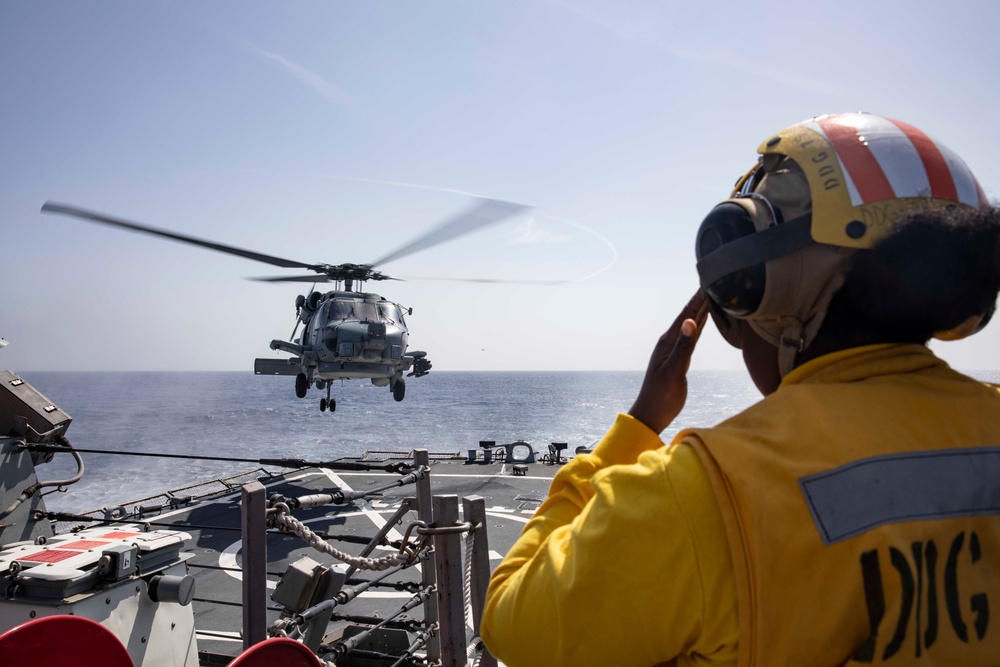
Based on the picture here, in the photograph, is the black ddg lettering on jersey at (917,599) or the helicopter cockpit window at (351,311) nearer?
the black ddg lettering on jersey at (917,599)

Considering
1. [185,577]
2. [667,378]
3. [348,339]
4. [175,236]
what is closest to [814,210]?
[667,378]

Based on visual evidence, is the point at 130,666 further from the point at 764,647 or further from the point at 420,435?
the point at 420,435

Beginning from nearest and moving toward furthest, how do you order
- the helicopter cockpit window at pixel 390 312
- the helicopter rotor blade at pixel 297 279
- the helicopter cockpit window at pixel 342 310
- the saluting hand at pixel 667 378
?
the saluting hand at pixel 667 378, the helicopter rotor blade at pixel 297 279, the helicopter cockpit window at pixel 342 310, the helicopter cockpit window at pixel 390 312

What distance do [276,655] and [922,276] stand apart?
2111 millimetres

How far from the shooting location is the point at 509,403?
310 feet

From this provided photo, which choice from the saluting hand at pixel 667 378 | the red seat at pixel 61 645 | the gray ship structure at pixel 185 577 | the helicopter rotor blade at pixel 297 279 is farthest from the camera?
the helicopter rotor blade at pixel 297 279

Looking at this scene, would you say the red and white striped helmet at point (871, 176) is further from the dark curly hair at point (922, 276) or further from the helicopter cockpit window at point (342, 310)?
the helicopter cockpit window at point (342, 310)

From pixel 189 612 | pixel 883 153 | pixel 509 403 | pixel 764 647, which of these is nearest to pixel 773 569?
pixel 764 647

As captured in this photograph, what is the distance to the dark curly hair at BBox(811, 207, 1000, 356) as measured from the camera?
3.68ft

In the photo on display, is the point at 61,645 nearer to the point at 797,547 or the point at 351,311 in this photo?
the point at 797,547

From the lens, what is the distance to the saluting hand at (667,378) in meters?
1.35

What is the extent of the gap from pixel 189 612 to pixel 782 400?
14.4 ft

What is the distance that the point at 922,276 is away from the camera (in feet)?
3.69

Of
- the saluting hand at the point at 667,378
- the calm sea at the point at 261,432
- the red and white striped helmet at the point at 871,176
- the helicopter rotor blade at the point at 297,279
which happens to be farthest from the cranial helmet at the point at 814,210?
the calm sea at the point at 261,432
